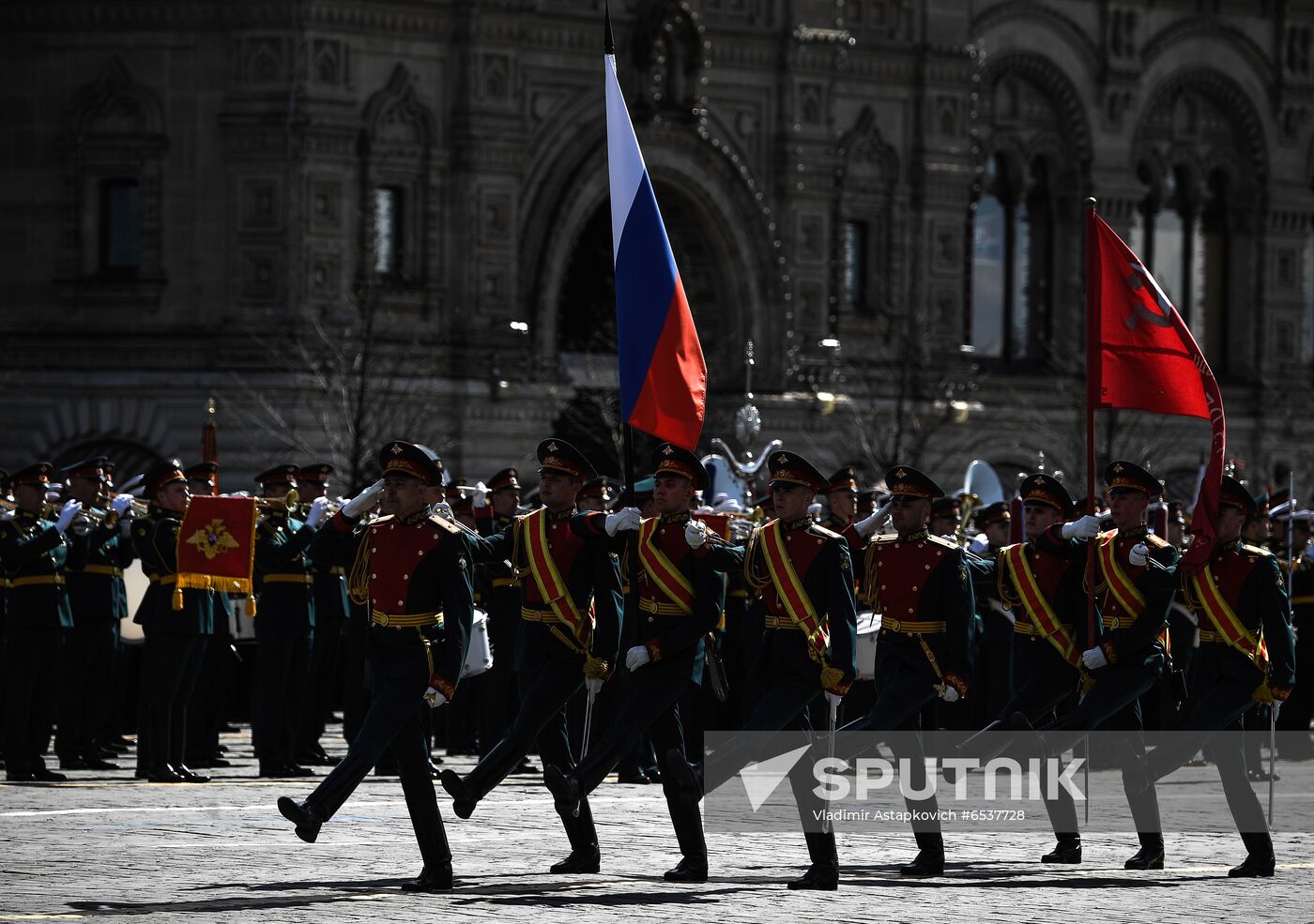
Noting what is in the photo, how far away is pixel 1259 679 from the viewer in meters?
15.0

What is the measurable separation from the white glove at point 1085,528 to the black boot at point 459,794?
134 inches

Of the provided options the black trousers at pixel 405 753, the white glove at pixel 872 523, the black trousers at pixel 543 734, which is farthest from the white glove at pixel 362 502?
the white glove at pixel 872 523

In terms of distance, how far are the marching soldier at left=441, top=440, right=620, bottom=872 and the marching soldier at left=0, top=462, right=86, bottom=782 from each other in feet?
18.7

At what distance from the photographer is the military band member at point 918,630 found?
14.7 m

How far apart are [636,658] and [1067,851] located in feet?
9.32

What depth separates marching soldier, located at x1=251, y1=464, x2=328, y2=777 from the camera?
754 inches

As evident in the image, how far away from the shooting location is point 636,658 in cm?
1391

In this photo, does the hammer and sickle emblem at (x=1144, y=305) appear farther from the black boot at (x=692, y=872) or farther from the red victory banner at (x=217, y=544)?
the red victory banner at (x=217, y=544)

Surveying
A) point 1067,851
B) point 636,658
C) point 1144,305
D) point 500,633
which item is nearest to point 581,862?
point 636,658

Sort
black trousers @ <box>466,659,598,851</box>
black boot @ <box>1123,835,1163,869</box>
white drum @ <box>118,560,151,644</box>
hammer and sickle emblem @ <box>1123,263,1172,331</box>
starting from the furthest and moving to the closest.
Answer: white drum @ <box>118,560,151,644</box> → hammer and sickle emblem @ <box>1123,263,1172,331</box> → black boot @ <box>1123,835,1163,869</box> → black trousers @ <box>466,659,598,851</box>

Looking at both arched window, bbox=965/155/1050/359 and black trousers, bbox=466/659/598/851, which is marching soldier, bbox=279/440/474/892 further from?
arched window, bbox=965/155/1050/359

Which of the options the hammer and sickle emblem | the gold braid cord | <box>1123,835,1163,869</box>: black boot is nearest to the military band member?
<box>1123,835,1163,869</box>: black boot

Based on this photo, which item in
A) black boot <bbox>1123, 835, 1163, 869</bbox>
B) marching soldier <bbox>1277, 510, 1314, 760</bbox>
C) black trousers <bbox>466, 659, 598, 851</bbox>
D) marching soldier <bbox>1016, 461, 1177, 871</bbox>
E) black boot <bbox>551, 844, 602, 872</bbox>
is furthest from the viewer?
marching soldier <bbox>1277, 510, 1314, 760</bbox>

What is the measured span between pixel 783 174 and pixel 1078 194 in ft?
23.3
